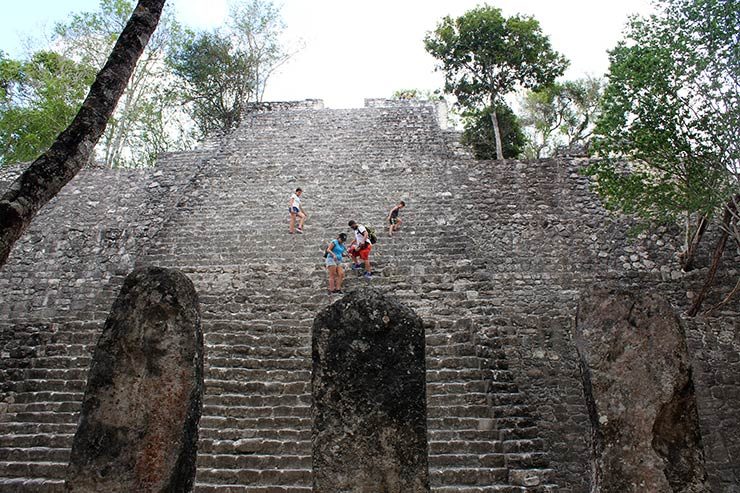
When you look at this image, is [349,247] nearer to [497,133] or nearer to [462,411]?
[462,411]

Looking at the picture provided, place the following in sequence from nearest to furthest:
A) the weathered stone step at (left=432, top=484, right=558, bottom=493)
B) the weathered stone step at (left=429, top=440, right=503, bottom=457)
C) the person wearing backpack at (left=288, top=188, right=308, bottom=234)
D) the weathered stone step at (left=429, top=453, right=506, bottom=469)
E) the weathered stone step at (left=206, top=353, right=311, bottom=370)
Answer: the weathered stone step at (left=432, top=484, right=558, bottom=493), the weathered stone step at (left=429, top=453, right=506, bottom=469), the weathered stone step at (left=429, top=440, right=503, bottom=457), the weathered stone step at (left=206, top=353, right=311, bottom=370), the person wearing backpack at (left=288, top=188, right=308, bottom=234)

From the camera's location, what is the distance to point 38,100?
53.0 feet

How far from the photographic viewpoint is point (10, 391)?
241 inches

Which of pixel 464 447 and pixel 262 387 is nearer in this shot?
pixel 464 447

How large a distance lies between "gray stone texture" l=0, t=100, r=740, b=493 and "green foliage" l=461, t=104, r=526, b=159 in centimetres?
468

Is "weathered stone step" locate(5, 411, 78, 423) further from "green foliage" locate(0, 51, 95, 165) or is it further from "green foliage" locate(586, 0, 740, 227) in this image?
"green foliage" locate(0, 51, 95, 165)

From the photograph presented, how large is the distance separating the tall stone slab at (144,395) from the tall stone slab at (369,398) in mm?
750

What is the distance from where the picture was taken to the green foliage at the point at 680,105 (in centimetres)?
641

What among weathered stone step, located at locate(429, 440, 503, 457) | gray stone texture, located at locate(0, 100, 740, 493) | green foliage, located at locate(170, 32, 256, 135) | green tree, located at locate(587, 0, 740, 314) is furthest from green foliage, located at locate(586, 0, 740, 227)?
A: green foliage, located at locate(170, 32, 256, 135)

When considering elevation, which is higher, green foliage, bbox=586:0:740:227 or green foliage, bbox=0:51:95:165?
green foliage, bbox=0:51:95:165

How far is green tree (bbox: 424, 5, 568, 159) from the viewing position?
16.1m

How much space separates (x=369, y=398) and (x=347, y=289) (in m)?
4.30

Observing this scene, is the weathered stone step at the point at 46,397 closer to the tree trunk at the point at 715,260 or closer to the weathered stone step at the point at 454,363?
the weathered stone step at the point at 454,363

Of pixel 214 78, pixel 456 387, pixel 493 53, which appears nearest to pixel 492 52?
pixel 493 53
